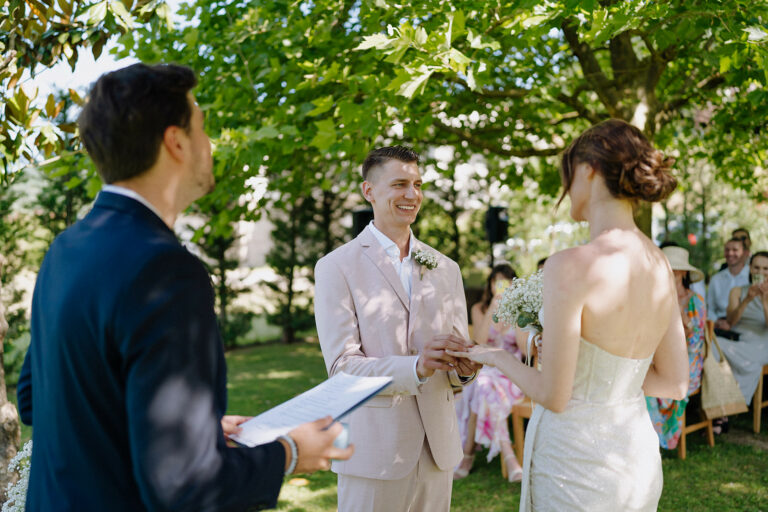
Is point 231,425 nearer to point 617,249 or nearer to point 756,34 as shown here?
point 617,249

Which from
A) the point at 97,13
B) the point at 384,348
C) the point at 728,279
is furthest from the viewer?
the point at 728,279

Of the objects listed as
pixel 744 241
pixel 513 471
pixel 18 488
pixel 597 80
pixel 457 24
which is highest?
pixel 597 80

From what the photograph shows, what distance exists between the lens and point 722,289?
28.4 ft

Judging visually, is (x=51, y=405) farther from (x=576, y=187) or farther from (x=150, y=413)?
(x=576, y=187)

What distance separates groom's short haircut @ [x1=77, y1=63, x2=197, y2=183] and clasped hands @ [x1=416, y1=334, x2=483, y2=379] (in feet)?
4.96

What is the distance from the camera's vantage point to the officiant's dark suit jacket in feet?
3.85

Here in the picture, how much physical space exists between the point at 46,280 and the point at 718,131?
9196mm

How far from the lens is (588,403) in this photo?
7.77 ft

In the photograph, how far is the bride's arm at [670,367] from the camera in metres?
2.45

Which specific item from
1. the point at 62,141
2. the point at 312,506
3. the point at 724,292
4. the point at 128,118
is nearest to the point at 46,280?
the point at 128,118

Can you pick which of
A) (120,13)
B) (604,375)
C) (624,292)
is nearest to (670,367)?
(604,375)

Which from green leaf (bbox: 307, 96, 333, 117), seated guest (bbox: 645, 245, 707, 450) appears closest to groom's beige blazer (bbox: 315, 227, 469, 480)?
green leaf (bbox: 307, 96, 333, 117)

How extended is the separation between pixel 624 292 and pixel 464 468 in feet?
13.9

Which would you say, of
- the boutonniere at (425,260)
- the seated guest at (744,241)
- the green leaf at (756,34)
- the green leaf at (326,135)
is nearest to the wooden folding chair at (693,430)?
the seated guest at (744,241)
